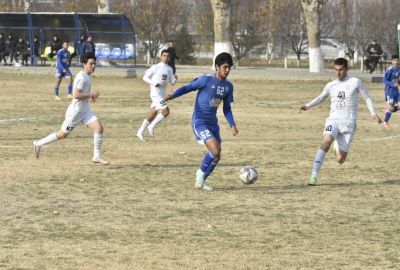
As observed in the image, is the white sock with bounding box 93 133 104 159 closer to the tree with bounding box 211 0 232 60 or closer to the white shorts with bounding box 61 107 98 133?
the white shorts with bounding box 61 107 98 133

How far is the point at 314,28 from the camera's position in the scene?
1984 inches

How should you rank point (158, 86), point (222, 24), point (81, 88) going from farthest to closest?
point (222, 24), point (158, 86), point (81, 88)

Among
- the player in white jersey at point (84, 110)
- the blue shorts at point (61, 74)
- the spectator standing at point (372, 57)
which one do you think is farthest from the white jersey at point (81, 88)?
the spectator standing at point (372, 57)

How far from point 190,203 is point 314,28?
37300 mm

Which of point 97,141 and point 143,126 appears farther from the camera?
point 143,126

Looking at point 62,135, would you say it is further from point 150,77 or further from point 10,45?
point 10,45

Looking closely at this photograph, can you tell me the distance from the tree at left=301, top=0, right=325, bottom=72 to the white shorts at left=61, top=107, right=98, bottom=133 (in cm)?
3348

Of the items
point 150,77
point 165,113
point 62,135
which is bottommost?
point 165,113

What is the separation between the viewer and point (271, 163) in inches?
723

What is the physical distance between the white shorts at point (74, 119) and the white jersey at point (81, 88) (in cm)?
7

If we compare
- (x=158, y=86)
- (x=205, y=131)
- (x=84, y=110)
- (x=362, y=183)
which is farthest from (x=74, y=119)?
(x=158, y=86)

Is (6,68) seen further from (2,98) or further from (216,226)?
(216,226)

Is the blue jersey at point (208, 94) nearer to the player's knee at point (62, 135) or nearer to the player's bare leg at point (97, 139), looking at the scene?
the player's bare leg at point (97, 139)

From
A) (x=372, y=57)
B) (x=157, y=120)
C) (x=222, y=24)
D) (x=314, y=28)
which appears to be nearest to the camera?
(x=157, y=120)
